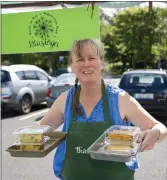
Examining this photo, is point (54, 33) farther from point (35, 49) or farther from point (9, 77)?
point (9, 77)

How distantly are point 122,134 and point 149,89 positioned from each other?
26.2ft

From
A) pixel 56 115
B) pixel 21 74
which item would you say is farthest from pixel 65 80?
pixel 56 115

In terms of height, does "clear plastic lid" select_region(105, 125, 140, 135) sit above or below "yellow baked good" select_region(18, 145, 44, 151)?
above

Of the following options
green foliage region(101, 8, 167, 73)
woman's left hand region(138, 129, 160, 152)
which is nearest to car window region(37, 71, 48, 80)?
woman's left hand region(138, 129, 160, 152)

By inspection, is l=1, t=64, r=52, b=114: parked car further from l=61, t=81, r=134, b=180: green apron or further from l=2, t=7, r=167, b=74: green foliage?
l=2, t=7, r=167, b=74: green foliage

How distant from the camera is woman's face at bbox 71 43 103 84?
2023 millimetres

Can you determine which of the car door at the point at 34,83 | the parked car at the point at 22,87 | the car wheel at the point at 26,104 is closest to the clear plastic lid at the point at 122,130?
the parked car at the point at 22,87

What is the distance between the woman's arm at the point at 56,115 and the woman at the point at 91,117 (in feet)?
0.16

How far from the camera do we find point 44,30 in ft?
10.3

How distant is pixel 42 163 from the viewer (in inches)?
229

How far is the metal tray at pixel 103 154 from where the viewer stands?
67.2 inches

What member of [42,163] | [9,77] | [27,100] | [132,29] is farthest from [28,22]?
[132,29]

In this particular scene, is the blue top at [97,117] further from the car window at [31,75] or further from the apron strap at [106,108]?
the car window at [31,75]

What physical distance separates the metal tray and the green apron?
5.6 inches
